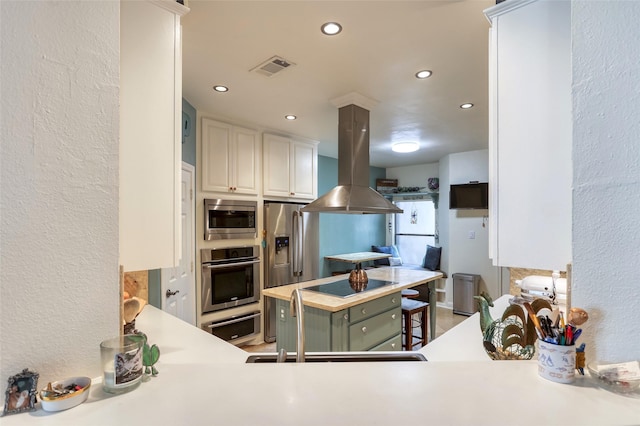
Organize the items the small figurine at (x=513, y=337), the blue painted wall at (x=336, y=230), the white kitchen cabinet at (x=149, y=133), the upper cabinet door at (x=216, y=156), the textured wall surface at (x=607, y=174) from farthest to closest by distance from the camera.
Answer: the blue painted wall at (x=336, y=230) < the upper cabinet door at (x=216, y=156) < the small figurine at (x=513, y=337) < the white kitchen cabinet at (x=149, y=133) < the textured wall surface at (x=607, y=174)

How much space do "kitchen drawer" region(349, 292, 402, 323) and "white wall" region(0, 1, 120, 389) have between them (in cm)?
183

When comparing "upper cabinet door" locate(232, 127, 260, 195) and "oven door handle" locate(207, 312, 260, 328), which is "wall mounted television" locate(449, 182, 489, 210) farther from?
"oven door handle" locate(207, 312, 260, 328)

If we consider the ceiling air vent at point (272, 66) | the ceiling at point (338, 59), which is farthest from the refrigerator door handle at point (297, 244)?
the ceiling air vent at point (272, 66)

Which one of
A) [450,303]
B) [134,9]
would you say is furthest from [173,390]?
[450,303]

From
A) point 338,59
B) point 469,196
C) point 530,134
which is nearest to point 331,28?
point 338,59

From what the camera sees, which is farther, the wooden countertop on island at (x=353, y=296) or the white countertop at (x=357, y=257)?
the white countertop at (x=357, y=257)

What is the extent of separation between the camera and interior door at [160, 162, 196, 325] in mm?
2568

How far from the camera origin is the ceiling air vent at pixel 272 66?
2.01 metres

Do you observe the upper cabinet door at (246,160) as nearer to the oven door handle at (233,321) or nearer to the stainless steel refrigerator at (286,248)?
the stainless steel refrigerator at (286,248)

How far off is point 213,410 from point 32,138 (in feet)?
2.50

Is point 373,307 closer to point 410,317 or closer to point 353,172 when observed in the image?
point 410,317

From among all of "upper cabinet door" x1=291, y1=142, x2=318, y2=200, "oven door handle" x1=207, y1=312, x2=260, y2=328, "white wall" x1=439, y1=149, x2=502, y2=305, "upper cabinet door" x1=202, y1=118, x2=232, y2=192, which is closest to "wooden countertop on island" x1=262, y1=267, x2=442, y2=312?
"oven door handle" x1=207, y1=312, x2=260, y2=328

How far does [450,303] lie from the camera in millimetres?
5230

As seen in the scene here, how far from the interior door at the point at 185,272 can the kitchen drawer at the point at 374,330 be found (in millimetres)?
1521
